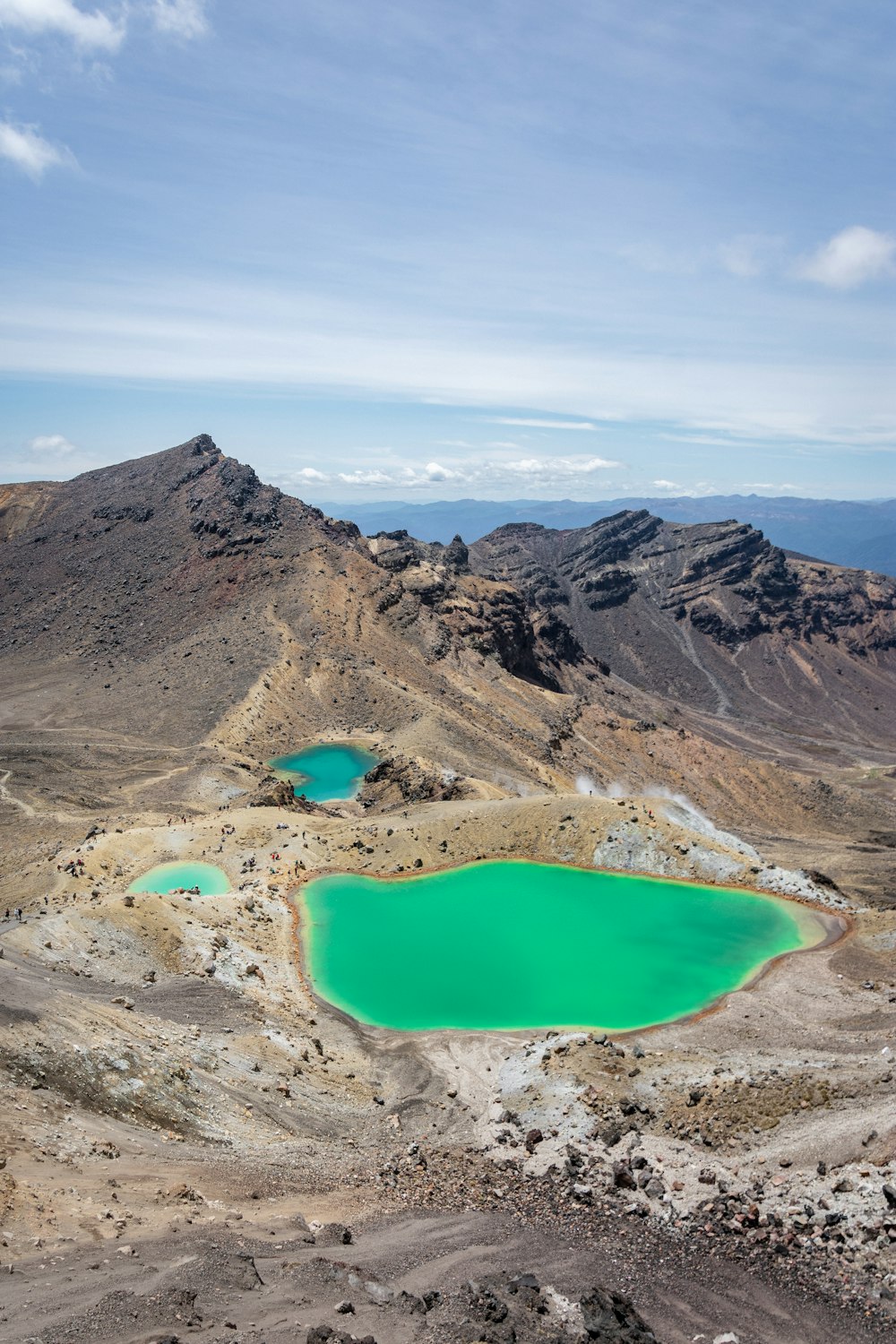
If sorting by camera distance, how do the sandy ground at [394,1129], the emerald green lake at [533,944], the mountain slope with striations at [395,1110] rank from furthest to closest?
1. the emerald green lake at [533,944]
2. the sandy ground at [394,1129]
3. the mountain slope with striations at [395,1110]

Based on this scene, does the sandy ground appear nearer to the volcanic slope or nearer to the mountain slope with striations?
the mountain slope with striations

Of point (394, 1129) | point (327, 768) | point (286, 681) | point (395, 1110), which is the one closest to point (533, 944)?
point (395, 1110)

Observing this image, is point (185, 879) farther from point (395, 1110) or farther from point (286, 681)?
point (286, 681)

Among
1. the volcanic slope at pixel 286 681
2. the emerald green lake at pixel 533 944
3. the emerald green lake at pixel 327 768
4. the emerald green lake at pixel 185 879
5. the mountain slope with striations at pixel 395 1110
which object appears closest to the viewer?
the mountain slope with striations at pixel 395 1110

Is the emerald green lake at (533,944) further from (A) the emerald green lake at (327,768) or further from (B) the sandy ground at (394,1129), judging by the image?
(A) the emerald green lake at (327,768)

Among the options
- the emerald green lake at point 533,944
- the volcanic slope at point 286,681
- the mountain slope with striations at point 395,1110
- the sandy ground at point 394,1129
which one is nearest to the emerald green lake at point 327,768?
the volcanic slope at point 286,681

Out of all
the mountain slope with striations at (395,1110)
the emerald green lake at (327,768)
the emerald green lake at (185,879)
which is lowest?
the emerald green lake at (327,768)

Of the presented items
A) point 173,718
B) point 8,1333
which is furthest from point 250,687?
point 8,1333
